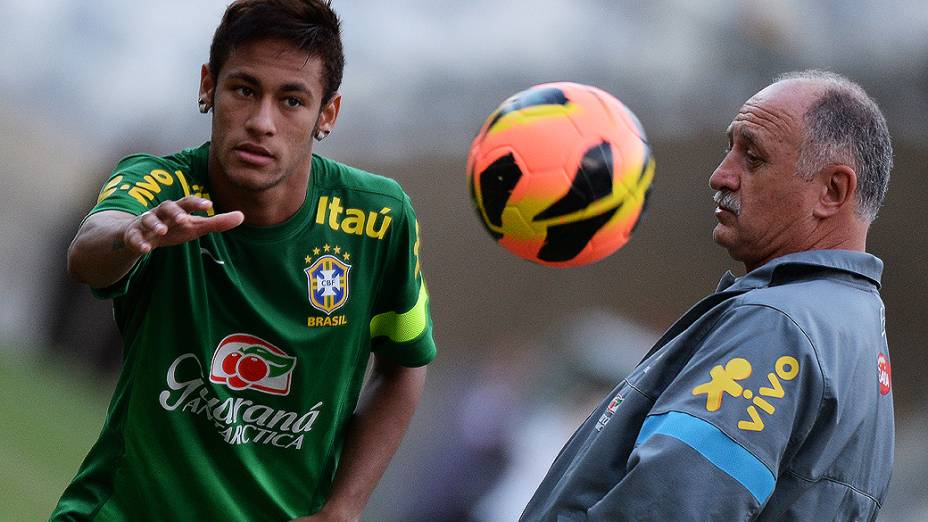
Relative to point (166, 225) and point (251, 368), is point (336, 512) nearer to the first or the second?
point (251, 368)

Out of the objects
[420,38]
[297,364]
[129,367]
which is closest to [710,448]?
[297,364]

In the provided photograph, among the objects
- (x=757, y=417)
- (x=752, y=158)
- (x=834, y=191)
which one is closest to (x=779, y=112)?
(x=752, y=158)

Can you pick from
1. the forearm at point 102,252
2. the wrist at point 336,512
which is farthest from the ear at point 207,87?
the wrist at point 336,512

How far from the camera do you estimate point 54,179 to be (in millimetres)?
9617

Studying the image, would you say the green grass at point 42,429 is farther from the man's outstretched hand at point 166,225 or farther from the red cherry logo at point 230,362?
the man's outstretched hand at point 166,225

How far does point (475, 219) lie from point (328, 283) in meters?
4.78

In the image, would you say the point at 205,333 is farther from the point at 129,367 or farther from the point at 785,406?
the point at 785,406

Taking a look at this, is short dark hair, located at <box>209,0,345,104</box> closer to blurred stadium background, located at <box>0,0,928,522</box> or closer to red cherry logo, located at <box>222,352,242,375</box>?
red cherry logo, located at <box>222,352,242,375</box>

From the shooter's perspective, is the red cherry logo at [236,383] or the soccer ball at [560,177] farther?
the red cherry logo at [236,383]

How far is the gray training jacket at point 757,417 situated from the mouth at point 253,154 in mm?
1163

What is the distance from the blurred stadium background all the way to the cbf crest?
3.77m

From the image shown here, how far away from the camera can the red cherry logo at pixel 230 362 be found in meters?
3.20

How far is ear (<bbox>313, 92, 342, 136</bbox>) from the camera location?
334 centimetres

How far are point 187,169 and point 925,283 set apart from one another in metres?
5.04
